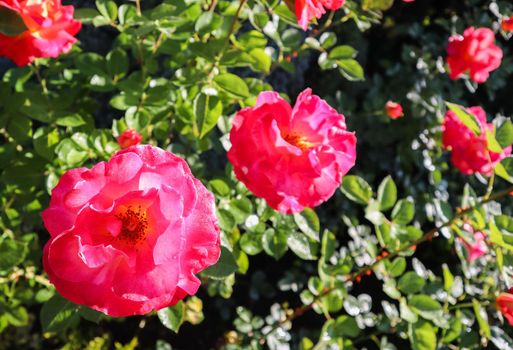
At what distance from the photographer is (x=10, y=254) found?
1.13 metres

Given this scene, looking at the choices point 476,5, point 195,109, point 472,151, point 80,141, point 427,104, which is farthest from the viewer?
point 476,5

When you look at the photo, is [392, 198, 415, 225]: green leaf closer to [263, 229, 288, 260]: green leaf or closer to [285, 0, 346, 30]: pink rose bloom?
[263, 229, 288, 260]: green leaf

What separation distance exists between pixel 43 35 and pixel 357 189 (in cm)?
74

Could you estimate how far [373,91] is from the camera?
2.19 m

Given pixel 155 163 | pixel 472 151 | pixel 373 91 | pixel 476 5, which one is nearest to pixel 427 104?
pixel 373 91

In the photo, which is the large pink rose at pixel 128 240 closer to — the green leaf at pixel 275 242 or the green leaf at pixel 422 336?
the green leaf at pixel 275 242

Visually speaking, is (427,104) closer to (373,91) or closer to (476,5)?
(373,91)

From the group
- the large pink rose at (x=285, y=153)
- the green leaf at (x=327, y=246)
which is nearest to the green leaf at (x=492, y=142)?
the large pink rose at (x=285, y=153)

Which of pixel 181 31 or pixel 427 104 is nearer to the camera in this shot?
pixel 181 31

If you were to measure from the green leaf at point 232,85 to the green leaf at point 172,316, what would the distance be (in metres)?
0.43

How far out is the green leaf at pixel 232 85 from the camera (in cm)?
109

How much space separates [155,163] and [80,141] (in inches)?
20.1

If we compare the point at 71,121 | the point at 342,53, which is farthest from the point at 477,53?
the point at 71,121

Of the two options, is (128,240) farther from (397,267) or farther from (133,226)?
(397,267)
